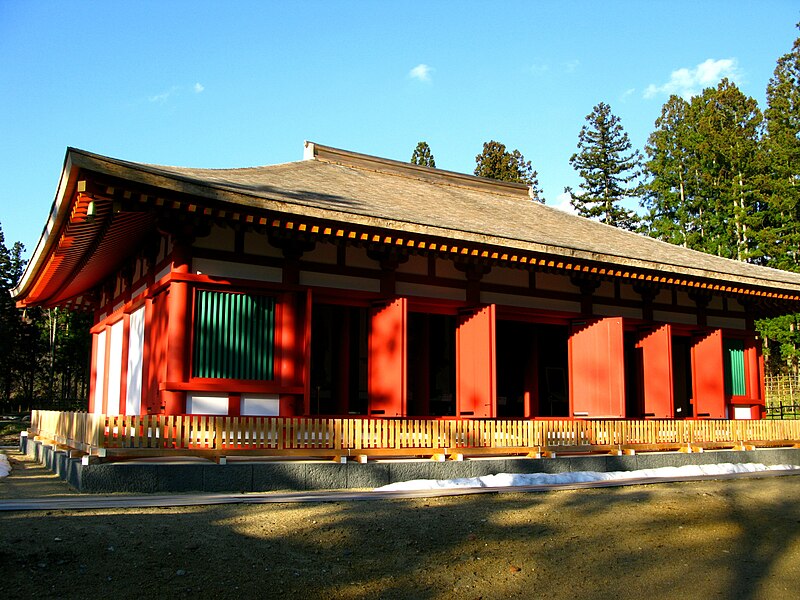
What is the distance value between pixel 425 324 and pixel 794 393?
2920cm

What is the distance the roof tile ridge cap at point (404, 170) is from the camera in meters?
18.8

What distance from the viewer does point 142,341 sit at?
Answer: 1371 centimetres

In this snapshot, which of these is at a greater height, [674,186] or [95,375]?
[674,186]

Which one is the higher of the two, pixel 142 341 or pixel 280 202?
pixel 280 202

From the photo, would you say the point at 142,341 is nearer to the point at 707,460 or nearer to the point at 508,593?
the point at 508,593

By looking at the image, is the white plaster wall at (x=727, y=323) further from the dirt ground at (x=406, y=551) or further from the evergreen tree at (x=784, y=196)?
the evergreen tree at (x=784, y=196)

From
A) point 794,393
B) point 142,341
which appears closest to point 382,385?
point 142,341

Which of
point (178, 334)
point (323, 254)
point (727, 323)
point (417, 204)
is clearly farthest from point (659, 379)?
point (178, 334)

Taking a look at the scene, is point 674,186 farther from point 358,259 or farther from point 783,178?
point 358,259

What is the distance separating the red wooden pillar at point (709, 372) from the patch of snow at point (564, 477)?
6.13ft

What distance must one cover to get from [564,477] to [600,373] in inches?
135

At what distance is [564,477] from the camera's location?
12.0 metres

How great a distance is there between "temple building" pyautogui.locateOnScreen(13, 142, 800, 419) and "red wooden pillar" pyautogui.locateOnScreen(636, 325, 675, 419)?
0.03 meters

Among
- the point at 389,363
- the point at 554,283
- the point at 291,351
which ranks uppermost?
the point at 554,283
